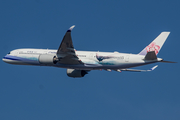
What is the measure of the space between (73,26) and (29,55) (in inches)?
502

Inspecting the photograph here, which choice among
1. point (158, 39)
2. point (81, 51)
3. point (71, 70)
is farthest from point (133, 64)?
point (71, 70)

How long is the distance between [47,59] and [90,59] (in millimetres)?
6195

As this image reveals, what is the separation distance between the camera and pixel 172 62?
145 ft

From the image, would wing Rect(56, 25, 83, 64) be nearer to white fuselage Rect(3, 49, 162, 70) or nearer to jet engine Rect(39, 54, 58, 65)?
jet engine Rect(39, 54, 58, 65)

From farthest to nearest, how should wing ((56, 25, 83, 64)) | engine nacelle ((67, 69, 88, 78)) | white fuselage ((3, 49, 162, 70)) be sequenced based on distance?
engine nacelle ((67, 69, 88, 78))
white fuselage ((3, 49, 162, 70))
wing ((56, 25, 83, 64))

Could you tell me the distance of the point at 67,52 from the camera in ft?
150

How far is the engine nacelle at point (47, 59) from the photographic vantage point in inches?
1870

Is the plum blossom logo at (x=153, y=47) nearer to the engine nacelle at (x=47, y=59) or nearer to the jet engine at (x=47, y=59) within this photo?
the jet engine at (x=47, y=59)

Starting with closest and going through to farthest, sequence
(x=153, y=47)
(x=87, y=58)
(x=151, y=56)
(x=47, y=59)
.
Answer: (x=151, y=56) → (x=47, y=59) → (x=153, y=47) → (x=87, y=58)

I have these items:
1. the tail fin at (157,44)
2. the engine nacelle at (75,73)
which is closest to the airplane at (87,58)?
the tail fin at (157,44)

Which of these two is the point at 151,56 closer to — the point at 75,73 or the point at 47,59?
the point at 47,59

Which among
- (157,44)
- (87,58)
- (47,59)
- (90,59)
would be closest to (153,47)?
(157,44)

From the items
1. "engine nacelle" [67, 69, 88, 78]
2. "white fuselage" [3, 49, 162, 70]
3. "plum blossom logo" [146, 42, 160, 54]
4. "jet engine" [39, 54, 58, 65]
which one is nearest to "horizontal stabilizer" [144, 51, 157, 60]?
"white fuselage" [3, 49, 162, 70]

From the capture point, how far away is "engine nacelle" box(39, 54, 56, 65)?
4750cm
